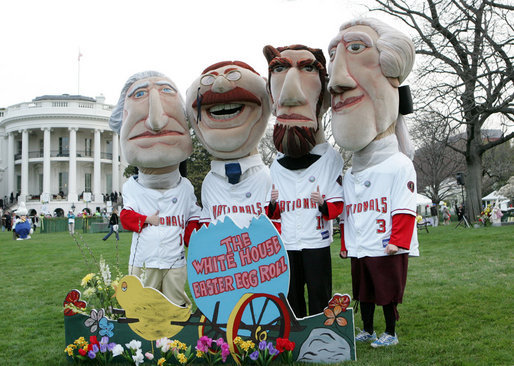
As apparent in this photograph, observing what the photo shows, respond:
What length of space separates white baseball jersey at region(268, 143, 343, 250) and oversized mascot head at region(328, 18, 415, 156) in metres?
0.32

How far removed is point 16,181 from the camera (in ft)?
164

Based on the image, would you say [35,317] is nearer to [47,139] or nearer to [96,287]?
[96,287]

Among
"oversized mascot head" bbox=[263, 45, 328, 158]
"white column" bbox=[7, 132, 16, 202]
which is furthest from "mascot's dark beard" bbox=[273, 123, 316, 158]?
"white column" bbox=[7, 132, 16, 202]

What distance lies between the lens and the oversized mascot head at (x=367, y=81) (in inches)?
169

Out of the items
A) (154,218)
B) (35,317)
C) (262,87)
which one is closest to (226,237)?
(154,218)

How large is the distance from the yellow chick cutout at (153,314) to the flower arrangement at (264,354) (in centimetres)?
70

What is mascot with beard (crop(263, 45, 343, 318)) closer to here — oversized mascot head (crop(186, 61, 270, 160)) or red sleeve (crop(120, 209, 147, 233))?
oversized mascot head (crop(186, 61, 270, 160))

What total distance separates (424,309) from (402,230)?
244cm

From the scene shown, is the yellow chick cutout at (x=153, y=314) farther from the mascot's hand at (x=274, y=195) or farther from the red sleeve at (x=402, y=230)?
the red sleeve at (x=402, y=230)

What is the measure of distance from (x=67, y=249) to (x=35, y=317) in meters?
10.3

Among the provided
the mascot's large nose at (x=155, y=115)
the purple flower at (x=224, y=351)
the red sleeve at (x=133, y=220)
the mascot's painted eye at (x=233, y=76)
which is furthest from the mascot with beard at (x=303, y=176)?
the red sleeve at (x=133, y=220)

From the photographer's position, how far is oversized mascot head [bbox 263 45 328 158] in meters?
4.44

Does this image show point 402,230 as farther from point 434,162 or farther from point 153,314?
Answer: point 434,162

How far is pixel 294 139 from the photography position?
4445 millimetres
